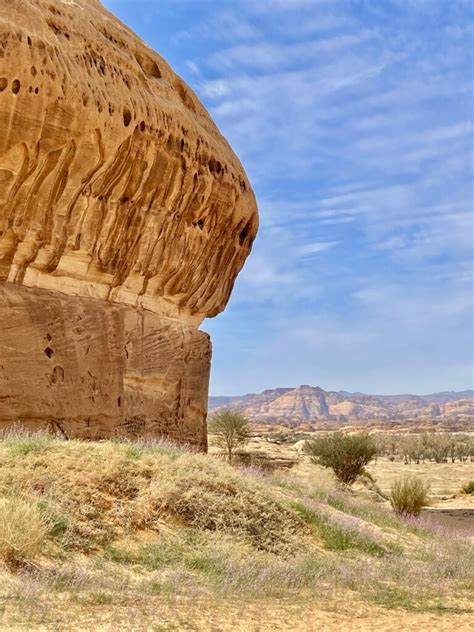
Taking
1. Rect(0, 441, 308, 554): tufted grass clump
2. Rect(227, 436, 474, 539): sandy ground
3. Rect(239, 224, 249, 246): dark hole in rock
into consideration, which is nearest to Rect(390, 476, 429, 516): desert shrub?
Rect(227, 436, 474, 539): sandy ground

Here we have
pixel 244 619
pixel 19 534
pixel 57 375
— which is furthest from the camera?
pixel 57 375

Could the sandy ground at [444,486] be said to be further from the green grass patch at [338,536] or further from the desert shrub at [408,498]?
the green grass patch at [338,536]

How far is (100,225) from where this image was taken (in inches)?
471

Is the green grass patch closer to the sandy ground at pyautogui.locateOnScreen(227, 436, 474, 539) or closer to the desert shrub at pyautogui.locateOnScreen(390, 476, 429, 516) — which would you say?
the sandy ground at pyautogui.locateOnScreen(227, 436, 474, 539)

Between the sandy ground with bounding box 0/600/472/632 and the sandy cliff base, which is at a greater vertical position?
the sandy cliff base

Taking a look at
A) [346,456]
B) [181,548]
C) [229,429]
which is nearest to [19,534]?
[181,548]

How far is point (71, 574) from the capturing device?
5734mm

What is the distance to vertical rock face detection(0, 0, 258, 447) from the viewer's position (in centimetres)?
1034

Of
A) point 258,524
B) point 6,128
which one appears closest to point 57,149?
point 6,128

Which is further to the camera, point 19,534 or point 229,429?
point 229,429

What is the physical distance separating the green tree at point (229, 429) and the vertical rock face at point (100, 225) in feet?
40.9

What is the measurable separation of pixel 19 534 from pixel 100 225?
7.01 meters

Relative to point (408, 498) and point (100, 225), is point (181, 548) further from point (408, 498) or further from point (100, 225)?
point (408, 498)

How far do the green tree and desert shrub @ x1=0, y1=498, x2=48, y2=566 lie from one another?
20.6 m
